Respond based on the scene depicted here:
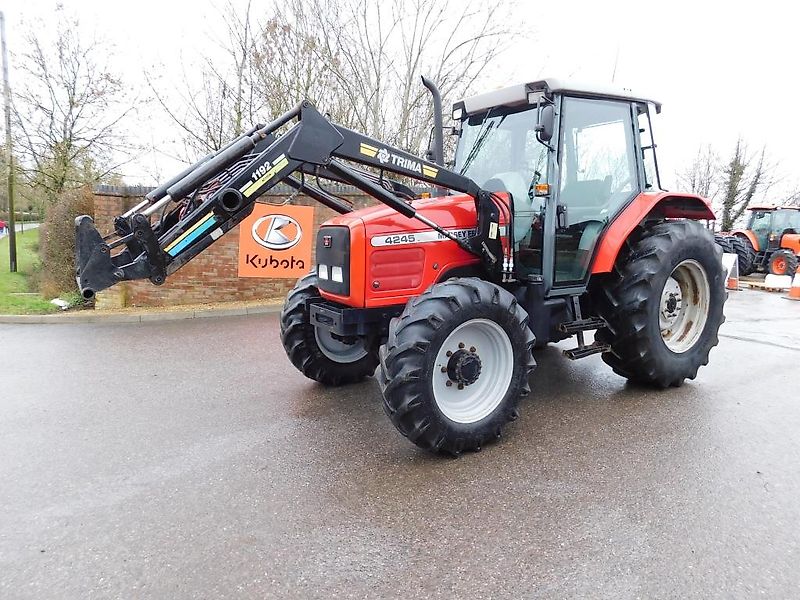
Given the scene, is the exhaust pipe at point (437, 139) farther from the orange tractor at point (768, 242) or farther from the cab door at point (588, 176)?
the orange tractor at point (768, 242)

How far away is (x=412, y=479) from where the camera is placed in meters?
3.18

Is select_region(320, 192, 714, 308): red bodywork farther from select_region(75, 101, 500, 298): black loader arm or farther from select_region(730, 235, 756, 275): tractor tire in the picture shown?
select_region(730, 235, 756, 275): tractor tire

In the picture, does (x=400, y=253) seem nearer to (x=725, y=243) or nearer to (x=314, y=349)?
(x=314, y=349)

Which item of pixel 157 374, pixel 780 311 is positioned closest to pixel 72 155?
pixel 157 374

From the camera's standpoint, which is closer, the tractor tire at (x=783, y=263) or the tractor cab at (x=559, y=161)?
the tractor cab at (x=559, y=161)

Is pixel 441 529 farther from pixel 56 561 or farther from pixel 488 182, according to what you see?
pixel 488 182

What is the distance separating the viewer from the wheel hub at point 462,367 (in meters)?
3.55

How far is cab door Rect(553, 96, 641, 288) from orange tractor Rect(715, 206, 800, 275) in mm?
12515

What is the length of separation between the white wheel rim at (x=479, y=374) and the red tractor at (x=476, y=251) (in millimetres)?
13

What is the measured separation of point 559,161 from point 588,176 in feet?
1.41

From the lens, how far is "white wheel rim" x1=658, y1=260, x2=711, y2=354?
482cm

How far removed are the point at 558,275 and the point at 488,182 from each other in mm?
935

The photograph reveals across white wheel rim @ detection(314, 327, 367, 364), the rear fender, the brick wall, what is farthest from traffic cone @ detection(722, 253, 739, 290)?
white wheel rim @ detection(314, 327, 367, 364)

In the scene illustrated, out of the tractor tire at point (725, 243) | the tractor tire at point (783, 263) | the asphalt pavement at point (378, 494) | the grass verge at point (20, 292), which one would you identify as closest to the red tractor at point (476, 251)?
the asphalt pavement at point (378, 494)
